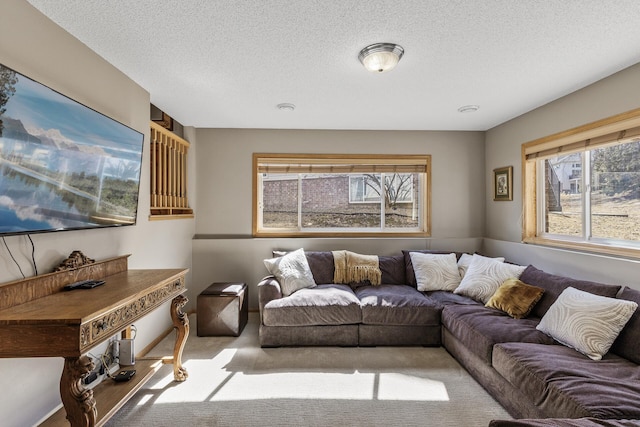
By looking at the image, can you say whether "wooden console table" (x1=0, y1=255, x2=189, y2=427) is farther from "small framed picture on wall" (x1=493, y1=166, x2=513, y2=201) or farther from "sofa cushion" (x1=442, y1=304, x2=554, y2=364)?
"small framed picture on wall" (x1=493, y1=166, x2=513, y2=201)

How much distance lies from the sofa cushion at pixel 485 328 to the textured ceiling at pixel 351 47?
2.02 m

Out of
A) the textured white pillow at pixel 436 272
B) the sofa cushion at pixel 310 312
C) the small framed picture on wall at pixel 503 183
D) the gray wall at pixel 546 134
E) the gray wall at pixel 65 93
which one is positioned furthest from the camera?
the small framed picture on wall at pixel 503 183

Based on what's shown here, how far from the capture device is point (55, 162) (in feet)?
5.77

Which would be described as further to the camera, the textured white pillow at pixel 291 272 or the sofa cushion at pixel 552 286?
the textured white pillow at pixel 291 272

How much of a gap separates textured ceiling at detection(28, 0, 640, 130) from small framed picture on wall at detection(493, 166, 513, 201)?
930 millimetres

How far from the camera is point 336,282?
3803 mm

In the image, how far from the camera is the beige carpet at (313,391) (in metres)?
2.08

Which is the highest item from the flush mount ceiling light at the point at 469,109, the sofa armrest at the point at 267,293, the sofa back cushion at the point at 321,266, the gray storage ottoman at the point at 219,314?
the flush mount ceiling light at the point at 469,109

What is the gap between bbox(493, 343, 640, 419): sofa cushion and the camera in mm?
1545

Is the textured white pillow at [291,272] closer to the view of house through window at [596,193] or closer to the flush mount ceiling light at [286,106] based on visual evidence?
the flush mount ceiling light at [286,106]

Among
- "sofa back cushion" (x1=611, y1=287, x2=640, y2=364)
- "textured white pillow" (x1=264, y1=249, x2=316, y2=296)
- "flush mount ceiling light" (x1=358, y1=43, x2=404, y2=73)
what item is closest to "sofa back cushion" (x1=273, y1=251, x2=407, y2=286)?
"textured white pillow" (x1=264, y1=249, x2=316, y2=296)

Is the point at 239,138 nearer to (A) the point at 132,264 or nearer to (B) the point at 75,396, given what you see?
(A) the point at 132,264

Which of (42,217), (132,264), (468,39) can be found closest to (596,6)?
(468,39)

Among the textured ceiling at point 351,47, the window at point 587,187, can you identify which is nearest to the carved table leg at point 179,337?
the textured ceiling at point 351,47
